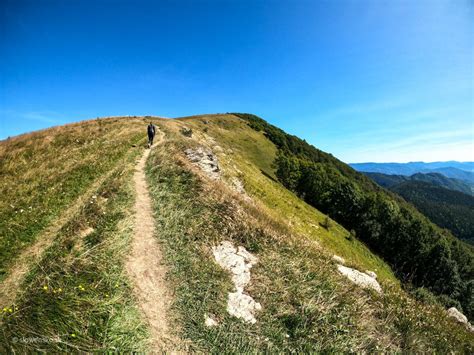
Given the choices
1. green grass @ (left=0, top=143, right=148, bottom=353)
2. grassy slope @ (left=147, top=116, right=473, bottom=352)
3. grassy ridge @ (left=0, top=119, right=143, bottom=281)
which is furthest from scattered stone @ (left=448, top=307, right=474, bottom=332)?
grassy ridge @ (left=0, top=119, right=143, bottom=281)

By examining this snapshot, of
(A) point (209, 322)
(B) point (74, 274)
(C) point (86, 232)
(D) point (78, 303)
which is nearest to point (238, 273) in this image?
(A) point (209, 322)

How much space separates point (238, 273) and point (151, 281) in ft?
9.14

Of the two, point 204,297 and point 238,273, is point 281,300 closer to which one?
point 238,273

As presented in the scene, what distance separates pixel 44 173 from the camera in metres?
18.7

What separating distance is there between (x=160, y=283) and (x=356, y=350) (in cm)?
547

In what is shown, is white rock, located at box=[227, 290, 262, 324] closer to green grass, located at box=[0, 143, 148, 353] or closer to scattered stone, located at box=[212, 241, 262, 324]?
scattered stone, located at box=[212, 241, 262, 324]

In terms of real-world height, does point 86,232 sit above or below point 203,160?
below

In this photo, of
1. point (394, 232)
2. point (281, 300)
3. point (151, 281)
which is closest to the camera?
point (281, 300)

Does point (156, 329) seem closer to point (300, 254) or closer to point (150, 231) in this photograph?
point (150, 231)

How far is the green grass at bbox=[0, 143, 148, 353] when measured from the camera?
5133mm

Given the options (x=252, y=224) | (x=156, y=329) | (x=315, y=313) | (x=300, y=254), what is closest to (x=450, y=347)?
(x=315, y=313)

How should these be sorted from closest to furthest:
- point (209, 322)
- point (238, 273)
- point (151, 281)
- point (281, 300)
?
point (209, 322)
point (281, 300)
point (151, 281)
point (238, 273)

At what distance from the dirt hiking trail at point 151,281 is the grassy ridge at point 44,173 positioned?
4779mm

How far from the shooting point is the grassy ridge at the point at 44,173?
11398 mm
